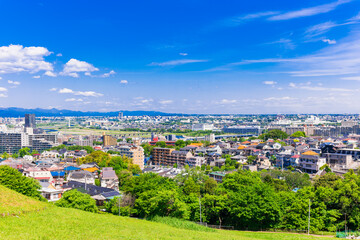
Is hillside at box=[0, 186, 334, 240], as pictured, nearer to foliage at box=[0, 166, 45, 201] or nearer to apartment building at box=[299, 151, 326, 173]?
foliage at box=[0, 166, 45, 201]

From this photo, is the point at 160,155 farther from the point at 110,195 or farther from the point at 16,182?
the point at 16,182

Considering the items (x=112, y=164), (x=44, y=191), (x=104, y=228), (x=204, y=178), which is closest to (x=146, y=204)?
(x=104, y=228)

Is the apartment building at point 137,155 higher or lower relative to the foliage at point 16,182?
lower

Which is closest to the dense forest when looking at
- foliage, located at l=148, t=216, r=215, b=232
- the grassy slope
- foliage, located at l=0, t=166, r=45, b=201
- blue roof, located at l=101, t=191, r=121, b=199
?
foliage, located at l=148, t=216, r=215, b=232

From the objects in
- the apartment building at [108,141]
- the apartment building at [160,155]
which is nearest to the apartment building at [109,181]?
the apartment building at [160,155]

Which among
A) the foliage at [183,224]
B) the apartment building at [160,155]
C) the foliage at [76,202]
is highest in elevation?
the foliage at [76,202]

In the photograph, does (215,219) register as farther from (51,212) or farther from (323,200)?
(51,212)

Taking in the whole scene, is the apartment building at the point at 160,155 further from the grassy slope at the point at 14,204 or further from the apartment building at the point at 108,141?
the grassy slope at the point at 14,204

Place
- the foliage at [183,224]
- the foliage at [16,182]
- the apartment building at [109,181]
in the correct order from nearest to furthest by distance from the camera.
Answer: the foliage at [183,224] → the foliage at [16,182] → the apartment building at [109,181]
